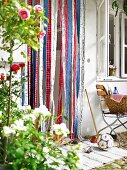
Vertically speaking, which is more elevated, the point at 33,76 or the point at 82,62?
the point at 82,62

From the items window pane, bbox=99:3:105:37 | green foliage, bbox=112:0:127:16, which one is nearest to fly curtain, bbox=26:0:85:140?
window pane, bbox=99:3:105:37

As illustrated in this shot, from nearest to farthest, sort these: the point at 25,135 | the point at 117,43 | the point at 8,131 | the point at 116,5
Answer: the point at 8,131 → the point at 25,135 → the point at 116,5 → the point at 117,43

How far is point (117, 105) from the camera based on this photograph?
13.0 ft

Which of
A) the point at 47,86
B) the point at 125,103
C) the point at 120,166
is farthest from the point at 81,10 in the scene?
the point at 120,166

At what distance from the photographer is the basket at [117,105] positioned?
3957 millimetres

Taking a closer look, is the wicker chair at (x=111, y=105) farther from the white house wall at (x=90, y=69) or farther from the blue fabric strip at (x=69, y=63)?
the blue fabric strip at (x=69, y=63)

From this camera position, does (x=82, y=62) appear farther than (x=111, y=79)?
No

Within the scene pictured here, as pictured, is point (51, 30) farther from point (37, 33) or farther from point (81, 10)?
point (37, 33)

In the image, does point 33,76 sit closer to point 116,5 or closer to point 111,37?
point 111,37

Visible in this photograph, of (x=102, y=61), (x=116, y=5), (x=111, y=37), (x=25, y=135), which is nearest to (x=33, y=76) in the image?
(x=102, y=61)

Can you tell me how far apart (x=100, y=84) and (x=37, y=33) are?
2.78 m

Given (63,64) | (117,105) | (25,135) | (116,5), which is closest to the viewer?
(25,135)

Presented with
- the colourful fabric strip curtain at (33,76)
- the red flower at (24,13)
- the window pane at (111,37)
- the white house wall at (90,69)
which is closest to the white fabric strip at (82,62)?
the white house wall at (90,69)

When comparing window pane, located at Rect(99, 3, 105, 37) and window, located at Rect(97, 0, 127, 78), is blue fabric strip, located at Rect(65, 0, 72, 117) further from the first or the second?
window, located at Rect(97, 0, 127, 78)
